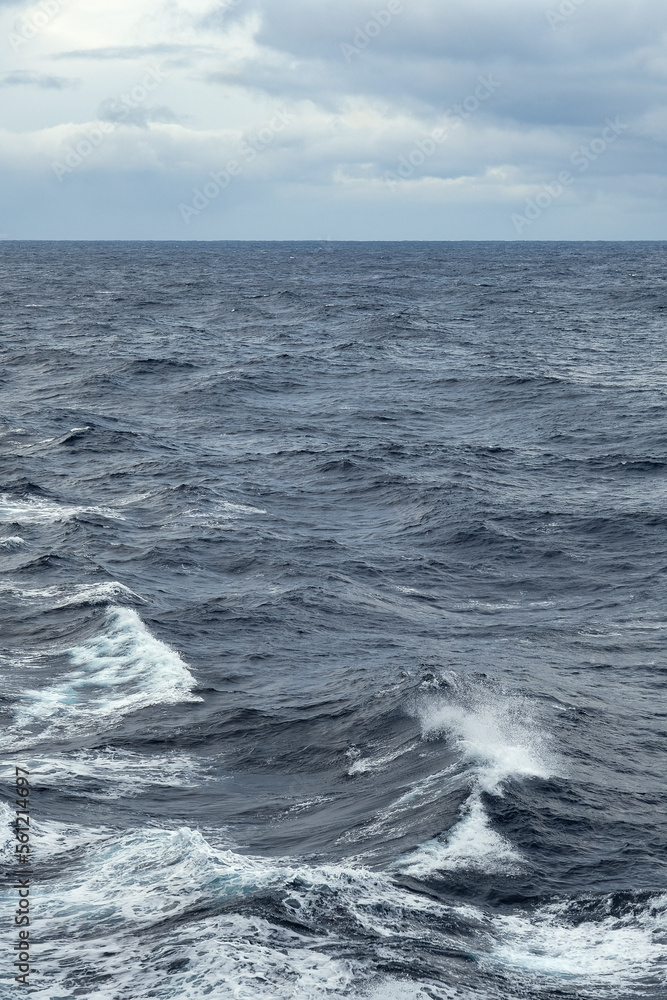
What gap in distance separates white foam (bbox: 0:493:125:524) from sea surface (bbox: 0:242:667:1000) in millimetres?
218

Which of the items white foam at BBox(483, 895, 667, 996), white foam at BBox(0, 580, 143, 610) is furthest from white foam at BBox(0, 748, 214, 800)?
white foam at BBox(0, 580, 143, 610)

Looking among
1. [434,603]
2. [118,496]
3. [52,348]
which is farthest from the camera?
[52,348]

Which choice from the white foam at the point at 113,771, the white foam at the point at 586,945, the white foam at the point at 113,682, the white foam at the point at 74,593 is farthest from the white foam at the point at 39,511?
the white foam at the point at 586,945

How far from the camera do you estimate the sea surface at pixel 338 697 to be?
1591 cm

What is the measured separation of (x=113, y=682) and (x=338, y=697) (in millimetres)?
5302

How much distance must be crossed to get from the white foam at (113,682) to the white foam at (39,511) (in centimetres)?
1110

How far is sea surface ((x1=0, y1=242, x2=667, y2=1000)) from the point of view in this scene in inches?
626

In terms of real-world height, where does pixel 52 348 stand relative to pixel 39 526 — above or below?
above

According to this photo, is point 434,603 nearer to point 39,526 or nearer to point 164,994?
point 39,526

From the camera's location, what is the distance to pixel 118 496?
142 ft

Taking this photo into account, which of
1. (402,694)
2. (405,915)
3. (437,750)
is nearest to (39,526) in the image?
(402,694)

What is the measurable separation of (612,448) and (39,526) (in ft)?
89.3

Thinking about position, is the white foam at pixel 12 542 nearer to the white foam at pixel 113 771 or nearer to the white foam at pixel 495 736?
the white foam at pixel 113 771

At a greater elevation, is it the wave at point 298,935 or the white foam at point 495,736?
the white foam at point 495,736
